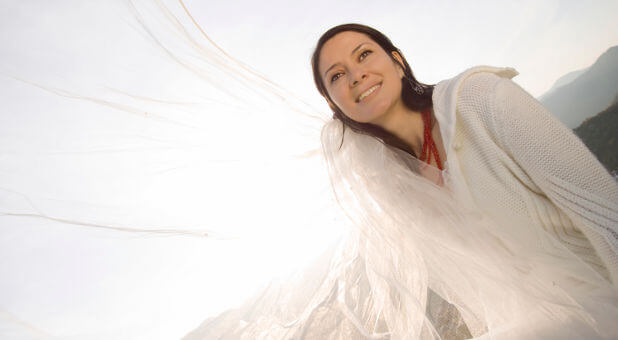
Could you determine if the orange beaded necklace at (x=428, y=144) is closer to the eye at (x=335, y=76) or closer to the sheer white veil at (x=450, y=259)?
the sheer white veil at (x=450, y=259)

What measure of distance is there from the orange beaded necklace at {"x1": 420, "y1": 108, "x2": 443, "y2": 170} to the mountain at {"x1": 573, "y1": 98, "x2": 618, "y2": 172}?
1.83 m

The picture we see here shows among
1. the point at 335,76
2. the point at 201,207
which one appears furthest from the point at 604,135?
the point at 201,207

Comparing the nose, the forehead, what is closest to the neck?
the nose

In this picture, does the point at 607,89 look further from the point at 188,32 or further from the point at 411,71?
the point at 188,32

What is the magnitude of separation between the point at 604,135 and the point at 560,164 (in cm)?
227

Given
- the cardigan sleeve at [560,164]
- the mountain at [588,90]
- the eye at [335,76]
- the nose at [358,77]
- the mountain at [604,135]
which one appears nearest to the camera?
the cardigan sleeve at [560,164]

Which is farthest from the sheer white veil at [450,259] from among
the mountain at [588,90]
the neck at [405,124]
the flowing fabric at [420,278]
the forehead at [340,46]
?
the mountain at [588,90]

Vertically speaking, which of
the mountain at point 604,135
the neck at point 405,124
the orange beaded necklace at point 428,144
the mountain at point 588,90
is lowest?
the mountain at point 604,135

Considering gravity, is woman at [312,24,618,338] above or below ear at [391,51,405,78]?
below

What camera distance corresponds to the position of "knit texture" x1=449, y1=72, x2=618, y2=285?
1017 millimetres

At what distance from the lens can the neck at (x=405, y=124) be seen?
5.29 ft

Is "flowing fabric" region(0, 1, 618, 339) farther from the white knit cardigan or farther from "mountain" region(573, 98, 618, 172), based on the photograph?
"mountain" region(573, 98, 618, 172)

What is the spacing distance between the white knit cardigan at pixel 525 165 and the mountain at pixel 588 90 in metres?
2.14

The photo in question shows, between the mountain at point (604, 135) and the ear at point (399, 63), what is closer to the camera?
the ear at point (399, 63)
